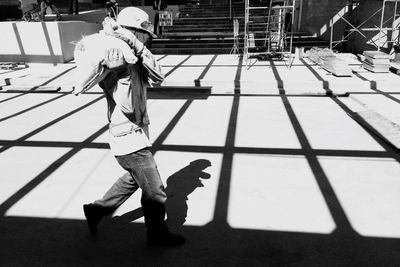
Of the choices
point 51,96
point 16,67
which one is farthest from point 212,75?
point 16,67

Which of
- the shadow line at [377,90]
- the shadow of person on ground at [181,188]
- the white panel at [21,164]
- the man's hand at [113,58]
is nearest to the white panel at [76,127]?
the white panel at [21,164]

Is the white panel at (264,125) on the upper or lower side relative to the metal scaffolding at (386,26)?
lower

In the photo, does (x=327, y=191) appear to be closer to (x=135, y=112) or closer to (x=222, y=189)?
(x=222, y=189)

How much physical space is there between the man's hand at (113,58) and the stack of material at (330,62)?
8.32m

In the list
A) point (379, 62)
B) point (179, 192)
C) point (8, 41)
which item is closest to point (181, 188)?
point (179, 192)

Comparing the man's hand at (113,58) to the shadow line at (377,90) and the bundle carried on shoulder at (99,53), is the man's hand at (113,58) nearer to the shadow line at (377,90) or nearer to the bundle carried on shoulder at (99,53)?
the bundle carried on shoulder at (99,53)

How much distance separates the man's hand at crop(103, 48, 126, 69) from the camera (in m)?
2.37

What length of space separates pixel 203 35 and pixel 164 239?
15.3 metres

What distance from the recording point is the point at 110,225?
3.35 m

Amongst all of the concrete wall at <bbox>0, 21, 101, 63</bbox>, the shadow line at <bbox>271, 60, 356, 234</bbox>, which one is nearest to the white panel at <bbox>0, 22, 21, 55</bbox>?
the concrete wall at <bbox>0, 21, 101, 63</bbox>

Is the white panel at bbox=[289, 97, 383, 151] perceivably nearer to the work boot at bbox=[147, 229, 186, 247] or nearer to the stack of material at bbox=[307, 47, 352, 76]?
the stack of material at bbox=[307, 47, 352, 76]

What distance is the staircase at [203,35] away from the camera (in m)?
15.7

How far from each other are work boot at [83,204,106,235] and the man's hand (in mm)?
1276

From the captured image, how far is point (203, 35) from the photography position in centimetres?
1714
